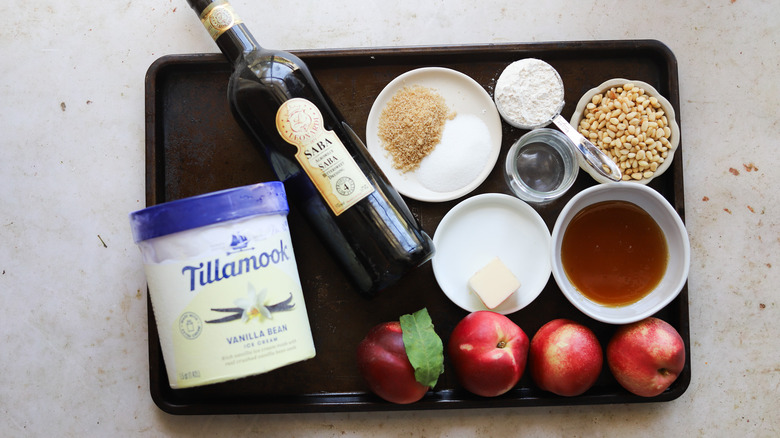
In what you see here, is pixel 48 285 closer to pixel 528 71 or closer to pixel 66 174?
pixel 66 174

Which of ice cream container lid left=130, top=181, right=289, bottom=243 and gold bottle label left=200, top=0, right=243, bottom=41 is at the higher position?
gold bottle label left=200, top=0, right=243, bottom=41

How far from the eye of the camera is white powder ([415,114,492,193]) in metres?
1.02

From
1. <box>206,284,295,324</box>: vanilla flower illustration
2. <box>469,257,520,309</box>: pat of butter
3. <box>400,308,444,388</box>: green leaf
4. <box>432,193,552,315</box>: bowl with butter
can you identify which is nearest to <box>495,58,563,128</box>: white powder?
<box>432,193,552,315</box>: bowl with butter

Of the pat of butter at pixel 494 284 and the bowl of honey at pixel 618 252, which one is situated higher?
the pat of butter at pixel 494 284

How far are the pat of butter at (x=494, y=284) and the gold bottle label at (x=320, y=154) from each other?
0.28 m

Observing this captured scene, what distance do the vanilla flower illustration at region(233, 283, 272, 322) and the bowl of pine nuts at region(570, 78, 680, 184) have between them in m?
0.64

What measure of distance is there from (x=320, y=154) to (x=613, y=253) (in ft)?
1.92

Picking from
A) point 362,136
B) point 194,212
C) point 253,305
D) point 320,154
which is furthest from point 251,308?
point 362,136

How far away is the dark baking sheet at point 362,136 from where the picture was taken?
3.29 ft

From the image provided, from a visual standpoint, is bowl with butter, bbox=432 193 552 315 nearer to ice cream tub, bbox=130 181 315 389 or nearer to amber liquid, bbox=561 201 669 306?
amber liquid, bbox=561 201 669 306

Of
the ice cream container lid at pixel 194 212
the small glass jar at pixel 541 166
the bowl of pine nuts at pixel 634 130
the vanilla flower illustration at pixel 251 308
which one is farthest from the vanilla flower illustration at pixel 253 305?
the bowl of pine nuts at pixel 634 130

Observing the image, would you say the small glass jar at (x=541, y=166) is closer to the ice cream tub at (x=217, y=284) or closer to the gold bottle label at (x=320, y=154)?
the gold bottle label at (x=320, y=154)

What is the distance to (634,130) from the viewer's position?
98 cm

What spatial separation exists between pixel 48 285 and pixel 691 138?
137 centimetres
